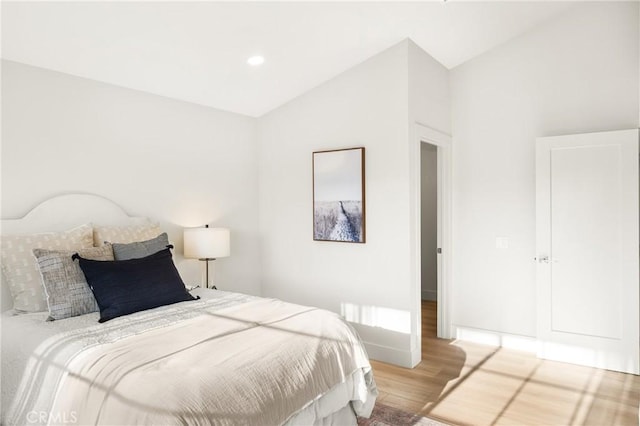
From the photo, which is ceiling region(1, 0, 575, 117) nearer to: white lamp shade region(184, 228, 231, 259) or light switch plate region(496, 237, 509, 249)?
white lamp shade region(184, 228, 231, 259)

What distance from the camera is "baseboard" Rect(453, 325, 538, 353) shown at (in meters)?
4.02

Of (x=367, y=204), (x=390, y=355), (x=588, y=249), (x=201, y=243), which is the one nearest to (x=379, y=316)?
(x=390, y=355)

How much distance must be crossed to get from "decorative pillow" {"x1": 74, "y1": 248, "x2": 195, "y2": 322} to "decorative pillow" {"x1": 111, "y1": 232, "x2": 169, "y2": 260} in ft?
0.43

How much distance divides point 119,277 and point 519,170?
3.62 m

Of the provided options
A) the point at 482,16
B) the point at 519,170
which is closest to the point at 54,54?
the point at 482,16

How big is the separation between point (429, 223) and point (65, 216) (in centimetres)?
477

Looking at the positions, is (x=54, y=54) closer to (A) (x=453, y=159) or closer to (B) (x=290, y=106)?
(B) (x=290, y=106)

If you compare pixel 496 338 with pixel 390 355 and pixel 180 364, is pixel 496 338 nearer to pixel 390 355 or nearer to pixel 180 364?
pixel 390 355

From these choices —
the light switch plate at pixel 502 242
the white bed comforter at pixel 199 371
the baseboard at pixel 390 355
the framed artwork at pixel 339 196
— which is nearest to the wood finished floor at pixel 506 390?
the baseboard at pixel 390 355

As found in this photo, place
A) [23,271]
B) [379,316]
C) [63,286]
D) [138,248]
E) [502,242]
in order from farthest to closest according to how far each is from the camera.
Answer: [502,242] → [379,316] → [138,248] → [23,271] → [63,286]

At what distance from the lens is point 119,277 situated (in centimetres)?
262

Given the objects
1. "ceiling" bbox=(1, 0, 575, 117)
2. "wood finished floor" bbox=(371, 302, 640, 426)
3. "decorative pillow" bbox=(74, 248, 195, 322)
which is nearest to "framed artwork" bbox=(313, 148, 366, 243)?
"ceiling" bbox=(1, 0, 575, 117)

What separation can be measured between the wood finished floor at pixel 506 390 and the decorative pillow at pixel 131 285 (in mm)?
1730

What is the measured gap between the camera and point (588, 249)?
3.63 m
